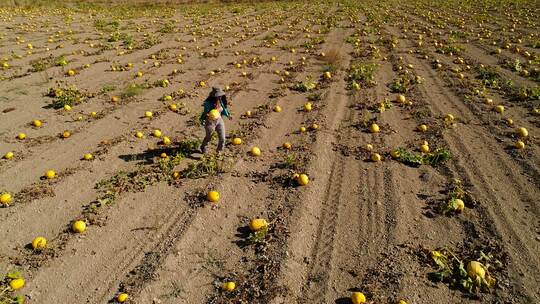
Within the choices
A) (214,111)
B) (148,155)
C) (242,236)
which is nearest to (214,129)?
(214,111)

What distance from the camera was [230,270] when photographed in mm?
4930

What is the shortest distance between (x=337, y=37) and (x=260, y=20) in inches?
342

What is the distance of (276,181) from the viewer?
6.94 metres

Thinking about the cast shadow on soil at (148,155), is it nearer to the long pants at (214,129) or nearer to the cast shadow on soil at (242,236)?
the long pants at (214,129)

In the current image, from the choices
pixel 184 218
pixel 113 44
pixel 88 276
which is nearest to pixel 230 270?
pixel 184 218

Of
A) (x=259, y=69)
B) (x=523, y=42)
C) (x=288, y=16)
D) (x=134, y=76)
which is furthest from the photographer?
(x=288, y=16)

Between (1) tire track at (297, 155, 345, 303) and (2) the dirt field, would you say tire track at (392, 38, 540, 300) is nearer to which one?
(2) the dirt field

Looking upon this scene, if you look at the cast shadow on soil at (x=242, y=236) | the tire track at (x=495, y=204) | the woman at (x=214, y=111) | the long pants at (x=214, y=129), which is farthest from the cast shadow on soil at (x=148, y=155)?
the tire track at (x=495, y=204)

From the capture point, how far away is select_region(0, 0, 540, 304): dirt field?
15.7 feet

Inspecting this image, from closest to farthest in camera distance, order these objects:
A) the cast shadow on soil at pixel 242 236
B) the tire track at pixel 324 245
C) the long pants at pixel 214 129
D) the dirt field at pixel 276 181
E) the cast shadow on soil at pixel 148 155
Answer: the tire track at pixel 324 245, the dirt field at pixel 276 181, the cast shadow on soil at pixel 242 236, the long pants at pixel 214 129, the cast shadow on soil at pixel 148 155

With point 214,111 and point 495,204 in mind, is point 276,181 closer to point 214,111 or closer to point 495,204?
point 214,111

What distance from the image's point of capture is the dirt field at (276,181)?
4793 mm

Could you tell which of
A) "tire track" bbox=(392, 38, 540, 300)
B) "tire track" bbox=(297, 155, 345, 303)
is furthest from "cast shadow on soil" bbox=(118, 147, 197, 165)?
"tire track" bbox=(392, 38, 540, 300)

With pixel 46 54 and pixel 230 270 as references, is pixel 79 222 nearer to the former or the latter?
pixel 230 270
